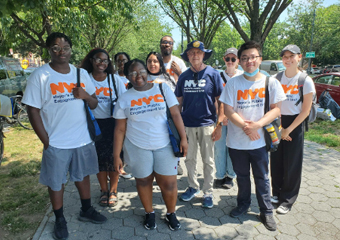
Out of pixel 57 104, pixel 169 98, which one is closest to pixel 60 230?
Result: pixel 57 104

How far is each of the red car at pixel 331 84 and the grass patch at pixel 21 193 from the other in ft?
31.8

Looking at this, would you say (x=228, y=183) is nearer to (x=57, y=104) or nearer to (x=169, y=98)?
(x=169, y=98)

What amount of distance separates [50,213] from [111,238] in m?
1.00

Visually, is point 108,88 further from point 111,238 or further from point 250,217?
point 250,217

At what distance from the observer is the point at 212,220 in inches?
123

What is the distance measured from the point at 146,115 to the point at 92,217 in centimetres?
145

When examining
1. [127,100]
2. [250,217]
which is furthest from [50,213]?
[250,217]

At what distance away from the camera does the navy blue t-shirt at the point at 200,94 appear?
326 cm

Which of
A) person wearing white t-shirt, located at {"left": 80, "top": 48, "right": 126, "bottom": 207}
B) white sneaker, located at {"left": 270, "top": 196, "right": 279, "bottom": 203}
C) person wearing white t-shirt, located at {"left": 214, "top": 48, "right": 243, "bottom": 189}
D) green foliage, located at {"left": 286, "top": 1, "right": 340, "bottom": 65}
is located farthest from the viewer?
green foliage, located at {"left": 286, "top": 1, "right": 340, "bottom": 65}

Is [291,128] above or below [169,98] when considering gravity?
below

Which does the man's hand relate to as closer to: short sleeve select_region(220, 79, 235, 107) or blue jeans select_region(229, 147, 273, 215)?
short sleeve select_region(220, 79, 235, 107)

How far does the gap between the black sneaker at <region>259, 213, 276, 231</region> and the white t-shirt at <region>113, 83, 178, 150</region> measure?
1443 mm

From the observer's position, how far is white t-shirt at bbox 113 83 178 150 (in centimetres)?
266

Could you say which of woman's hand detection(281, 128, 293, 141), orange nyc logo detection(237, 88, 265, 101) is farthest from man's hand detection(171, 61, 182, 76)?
woman's hand detection(281, 128, 293, 141)
